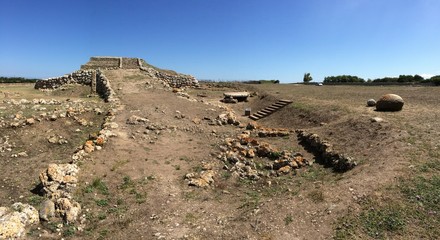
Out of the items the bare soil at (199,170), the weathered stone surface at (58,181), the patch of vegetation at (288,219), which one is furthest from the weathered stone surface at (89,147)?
the patch of vegetation at (288,219)

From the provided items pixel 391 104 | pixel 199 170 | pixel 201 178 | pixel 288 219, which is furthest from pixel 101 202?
pixel 391 104

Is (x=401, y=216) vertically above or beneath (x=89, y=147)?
beneath

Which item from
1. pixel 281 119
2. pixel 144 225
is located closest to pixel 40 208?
pixel 144 225

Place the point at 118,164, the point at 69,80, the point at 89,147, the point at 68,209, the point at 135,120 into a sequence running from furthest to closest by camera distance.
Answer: the point at 69,80, the point at 135,120, the point at 89,147, the point at 118,164, the point at 68,209

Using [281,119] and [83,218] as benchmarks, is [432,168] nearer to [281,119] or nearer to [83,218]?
[83,218]

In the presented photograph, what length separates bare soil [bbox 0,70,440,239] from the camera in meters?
7.35

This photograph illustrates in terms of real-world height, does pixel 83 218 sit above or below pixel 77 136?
below

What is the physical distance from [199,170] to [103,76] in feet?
68.9

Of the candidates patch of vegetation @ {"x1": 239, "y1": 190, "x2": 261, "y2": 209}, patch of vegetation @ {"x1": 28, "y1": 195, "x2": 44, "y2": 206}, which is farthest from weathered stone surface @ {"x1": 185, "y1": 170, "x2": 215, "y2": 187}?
patch of vegetation @ {"x1": 28, "y1": 195, "x2": 44, "y2": 206}

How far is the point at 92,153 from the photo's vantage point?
11.5 metres

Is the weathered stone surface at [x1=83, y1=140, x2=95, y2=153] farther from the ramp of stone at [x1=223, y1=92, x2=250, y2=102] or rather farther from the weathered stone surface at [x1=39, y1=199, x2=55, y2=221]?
the ramp of stone at [x1=223, y1=92, x2=250, y2=102]

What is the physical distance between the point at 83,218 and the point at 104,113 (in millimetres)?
10995

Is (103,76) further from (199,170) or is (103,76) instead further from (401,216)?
(401,216)

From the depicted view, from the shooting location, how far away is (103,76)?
2817 cm
